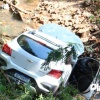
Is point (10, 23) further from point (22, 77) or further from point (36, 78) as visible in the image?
point (36, 78)

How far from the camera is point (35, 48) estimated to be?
655 cm

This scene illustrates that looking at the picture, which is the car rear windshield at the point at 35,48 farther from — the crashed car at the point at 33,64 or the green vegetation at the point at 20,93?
the green vegetation at the point at 20,93

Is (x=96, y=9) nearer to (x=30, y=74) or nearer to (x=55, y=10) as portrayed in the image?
(x=55, y=10)

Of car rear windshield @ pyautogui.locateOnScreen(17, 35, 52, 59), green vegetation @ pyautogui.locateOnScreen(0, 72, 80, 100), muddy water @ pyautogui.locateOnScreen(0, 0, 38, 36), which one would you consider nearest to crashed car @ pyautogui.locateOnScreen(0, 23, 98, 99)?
car rear windshield @ pyautogui.locateOnScreen(17, 35, 52, 59)

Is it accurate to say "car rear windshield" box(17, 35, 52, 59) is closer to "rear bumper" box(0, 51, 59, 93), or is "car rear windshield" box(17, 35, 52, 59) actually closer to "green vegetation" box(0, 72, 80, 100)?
"rear bumper" box(0, 51, 59, 93)

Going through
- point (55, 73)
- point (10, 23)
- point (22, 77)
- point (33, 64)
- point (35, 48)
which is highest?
point (35, 48)

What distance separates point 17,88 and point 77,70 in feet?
5.75

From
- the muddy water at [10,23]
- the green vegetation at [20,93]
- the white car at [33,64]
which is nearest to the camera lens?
the green vegetation at [20,93]

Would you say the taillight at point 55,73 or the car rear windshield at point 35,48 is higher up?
the car rear windshield at point 35,48

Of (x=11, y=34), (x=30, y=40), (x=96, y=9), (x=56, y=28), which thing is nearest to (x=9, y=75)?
(x=30, y=40)

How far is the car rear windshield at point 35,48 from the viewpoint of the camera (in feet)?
21.3

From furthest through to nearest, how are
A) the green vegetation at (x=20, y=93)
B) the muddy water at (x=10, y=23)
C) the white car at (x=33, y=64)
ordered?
1. the muddy water at (x=10, y=23)
2. the white car at (x=33, y=64)
3. the green vegetation at (x=20, y=93)

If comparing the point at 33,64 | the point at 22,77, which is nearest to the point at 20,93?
the point at 22,77

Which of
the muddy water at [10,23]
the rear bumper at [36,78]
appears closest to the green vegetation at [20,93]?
the rear bumper at [36,78]
